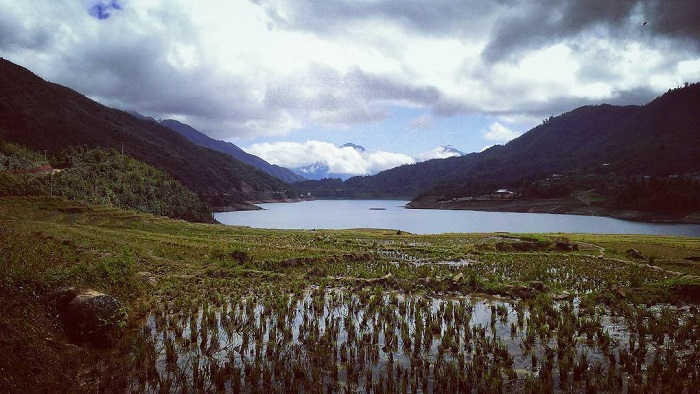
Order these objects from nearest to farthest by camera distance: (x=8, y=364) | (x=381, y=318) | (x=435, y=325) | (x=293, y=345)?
(x=8, y=364) → (x=293, y=345) → (x=435, y=325) → (x=381, y=318)

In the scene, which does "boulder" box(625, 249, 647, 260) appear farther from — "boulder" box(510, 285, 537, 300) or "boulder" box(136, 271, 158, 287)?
"boulder" box(136, 271, 158, 287)

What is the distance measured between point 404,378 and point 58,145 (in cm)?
20449

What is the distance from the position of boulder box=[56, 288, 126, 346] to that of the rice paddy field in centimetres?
30

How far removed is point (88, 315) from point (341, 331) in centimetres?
872

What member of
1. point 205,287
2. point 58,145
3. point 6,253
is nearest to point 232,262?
point 205,287

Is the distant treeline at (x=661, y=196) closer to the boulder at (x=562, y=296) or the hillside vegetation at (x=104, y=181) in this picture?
the boulder at (x=562, y=296)

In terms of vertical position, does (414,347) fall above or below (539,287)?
below

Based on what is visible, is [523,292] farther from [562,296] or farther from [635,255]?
[635,255]

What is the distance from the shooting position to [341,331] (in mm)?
15469

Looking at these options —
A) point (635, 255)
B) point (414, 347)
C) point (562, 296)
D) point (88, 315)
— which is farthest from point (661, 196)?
point (88, 315)

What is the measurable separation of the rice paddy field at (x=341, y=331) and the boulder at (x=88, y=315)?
0.30m

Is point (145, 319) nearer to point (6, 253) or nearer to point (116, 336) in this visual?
point (116, 336)

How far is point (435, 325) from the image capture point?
15531 millimetres

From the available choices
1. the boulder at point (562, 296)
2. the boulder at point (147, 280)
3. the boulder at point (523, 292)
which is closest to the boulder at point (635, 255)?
the boulder at point (562, 296)
